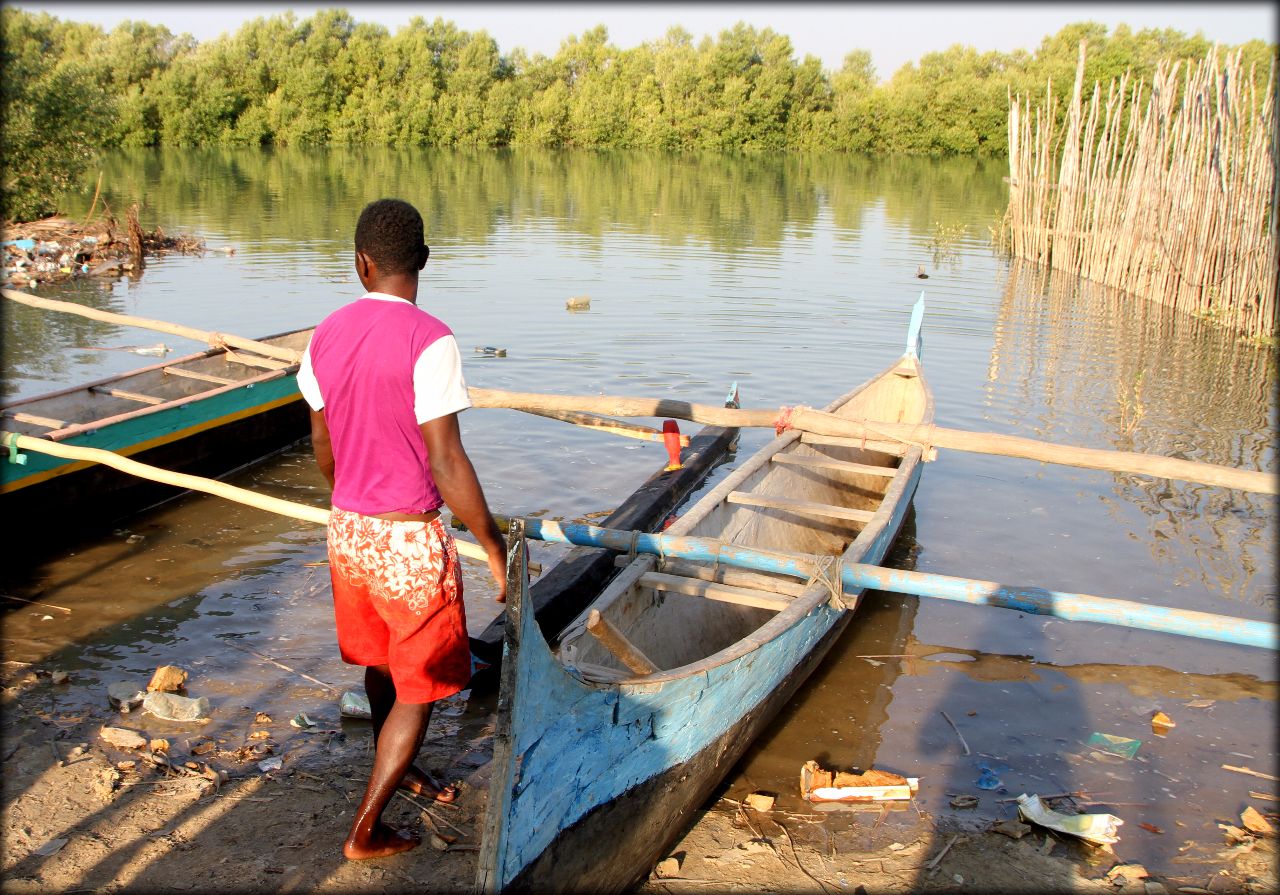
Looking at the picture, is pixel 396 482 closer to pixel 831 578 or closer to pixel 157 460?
pixel 831 578

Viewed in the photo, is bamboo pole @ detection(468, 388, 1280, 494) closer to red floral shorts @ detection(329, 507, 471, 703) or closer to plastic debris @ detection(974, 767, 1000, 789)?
plastic debris @ detection(974, 767, 1000, 789)

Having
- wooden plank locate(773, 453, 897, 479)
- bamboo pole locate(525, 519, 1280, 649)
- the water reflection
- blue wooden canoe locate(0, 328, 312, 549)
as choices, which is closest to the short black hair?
bamboo pole locate(525, 519, 1280, 649)

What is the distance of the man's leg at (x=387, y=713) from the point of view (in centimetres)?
317

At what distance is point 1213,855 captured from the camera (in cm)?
346

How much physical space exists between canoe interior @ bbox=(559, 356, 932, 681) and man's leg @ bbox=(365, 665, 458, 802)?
1.87ft

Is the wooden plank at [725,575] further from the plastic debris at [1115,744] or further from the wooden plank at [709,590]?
the plastic debris at [1115,744]

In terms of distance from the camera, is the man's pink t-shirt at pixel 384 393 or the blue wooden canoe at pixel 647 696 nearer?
the blue wooden canoe at pixel 647 696

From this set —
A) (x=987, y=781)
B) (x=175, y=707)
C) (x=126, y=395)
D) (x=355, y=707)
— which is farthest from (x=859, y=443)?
(x=126, y=395)

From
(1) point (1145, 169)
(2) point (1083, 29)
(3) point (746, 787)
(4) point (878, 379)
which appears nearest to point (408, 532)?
(3) point (746, 787)

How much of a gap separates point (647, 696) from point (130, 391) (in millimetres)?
5671

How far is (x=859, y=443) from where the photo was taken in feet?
18.4

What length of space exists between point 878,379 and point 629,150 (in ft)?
127

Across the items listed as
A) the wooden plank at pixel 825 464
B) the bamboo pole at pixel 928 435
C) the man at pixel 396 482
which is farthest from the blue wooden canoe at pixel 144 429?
the wooden plank at pixel 825 464

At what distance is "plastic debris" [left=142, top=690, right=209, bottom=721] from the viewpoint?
3.93 meters
